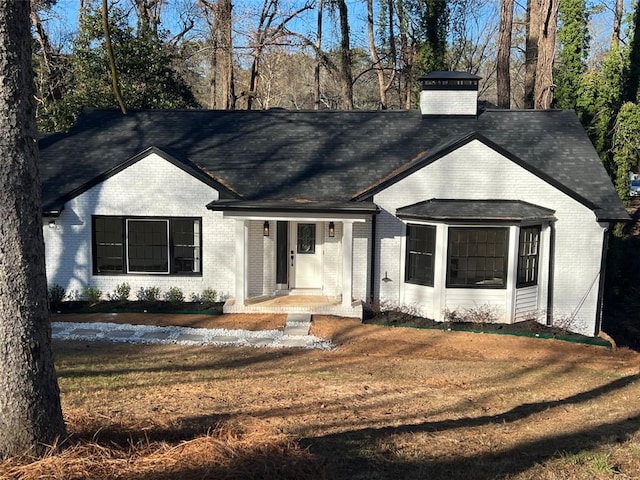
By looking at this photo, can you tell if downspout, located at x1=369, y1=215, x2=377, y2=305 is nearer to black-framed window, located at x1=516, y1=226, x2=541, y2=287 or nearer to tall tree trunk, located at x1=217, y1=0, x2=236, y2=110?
black-framed window, located at x1=516, y1=226, x2=541, y2=287

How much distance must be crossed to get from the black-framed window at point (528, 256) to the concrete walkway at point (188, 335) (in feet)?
17.8

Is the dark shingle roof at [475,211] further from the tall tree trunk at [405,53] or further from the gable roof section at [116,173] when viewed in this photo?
the tall tree trunk at [405,53]

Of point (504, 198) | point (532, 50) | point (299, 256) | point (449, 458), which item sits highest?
point (532, 50)

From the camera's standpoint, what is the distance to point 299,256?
14.9m

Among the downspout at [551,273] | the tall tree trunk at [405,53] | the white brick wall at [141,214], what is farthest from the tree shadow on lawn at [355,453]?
the tall tree trunk at [405,53]

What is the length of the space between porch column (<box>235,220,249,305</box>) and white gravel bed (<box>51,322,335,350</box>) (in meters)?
1.57

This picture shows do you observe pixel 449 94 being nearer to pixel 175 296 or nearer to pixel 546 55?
pixel 546 55

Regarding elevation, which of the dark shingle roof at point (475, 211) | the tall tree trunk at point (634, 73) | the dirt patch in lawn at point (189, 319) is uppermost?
the tall tree trunk at point (634, 73)

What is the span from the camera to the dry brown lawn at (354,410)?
180 inches

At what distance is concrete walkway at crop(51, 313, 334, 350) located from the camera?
36.8ft

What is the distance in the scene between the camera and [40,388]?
14.5ft

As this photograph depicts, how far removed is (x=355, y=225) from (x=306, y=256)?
5.31ft

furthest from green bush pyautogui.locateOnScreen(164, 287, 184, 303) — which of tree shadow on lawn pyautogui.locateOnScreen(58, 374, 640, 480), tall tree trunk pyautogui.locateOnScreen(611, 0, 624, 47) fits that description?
tall tree trunk pyautogui.locateOnScreen(611, 0, 624, 47)

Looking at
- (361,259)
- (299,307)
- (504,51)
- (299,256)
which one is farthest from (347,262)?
(504,51)
